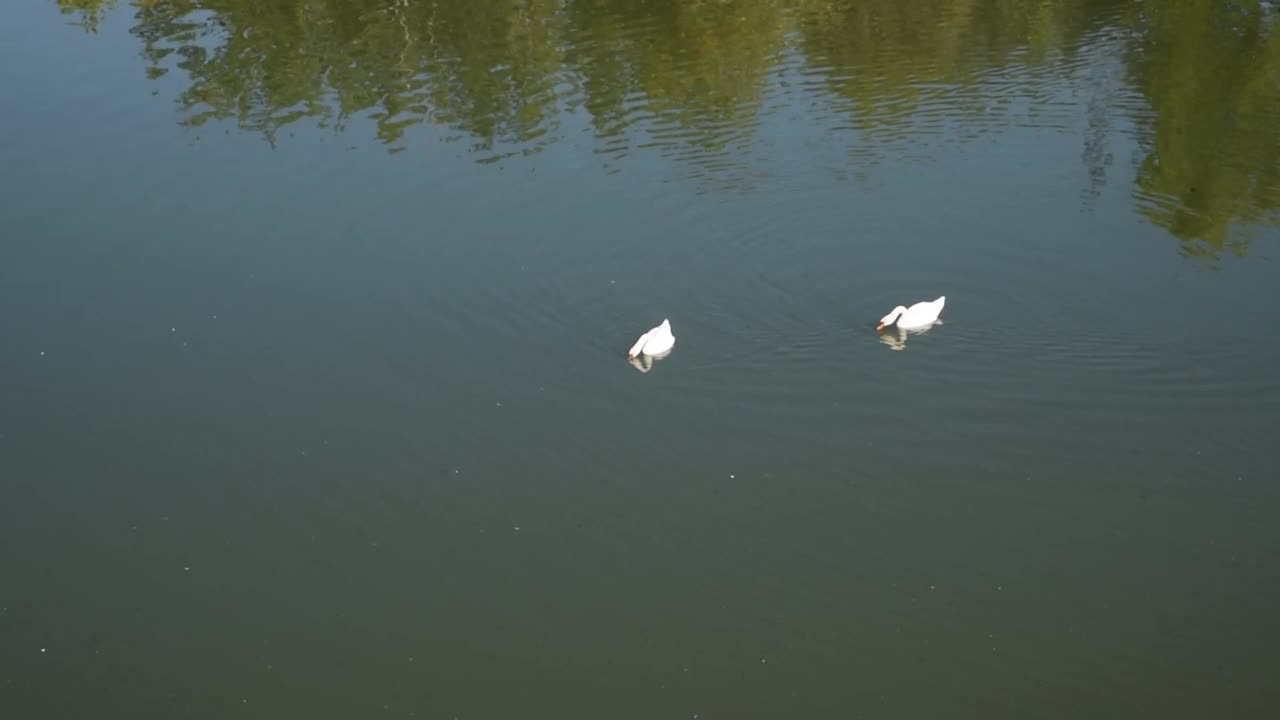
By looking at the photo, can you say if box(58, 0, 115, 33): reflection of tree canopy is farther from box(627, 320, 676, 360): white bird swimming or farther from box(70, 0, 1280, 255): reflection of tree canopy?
box(627, 320, 676, 360): white bird swimming

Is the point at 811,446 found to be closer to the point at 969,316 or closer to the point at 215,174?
the point at 969,316

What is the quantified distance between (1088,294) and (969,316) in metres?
1.32

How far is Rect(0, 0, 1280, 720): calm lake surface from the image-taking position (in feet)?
32.6

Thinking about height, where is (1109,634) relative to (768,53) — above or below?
below

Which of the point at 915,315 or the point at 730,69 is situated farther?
the point at 730,69

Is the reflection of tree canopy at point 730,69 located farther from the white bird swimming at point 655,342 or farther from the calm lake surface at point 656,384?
the white bird swimming at point 655,342

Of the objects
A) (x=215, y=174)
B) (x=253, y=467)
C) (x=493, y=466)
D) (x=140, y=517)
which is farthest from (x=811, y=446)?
(x=215, y=174)

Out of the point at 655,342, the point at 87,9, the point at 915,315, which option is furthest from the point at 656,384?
the point at 87,9

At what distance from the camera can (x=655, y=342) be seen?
13.2m

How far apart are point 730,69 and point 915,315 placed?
8628 millimetres

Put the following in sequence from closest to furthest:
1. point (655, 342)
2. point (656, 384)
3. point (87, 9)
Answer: point (656, 384) < point (655, 342) < point (87, 9)

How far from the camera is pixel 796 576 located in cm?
1055

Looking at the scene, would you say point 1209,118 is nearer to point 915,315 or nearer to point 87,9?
point 915,315

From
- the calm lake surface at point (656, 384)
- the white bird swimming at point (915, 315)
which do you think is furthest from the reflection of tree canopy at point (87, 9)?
the white bird swimming at point (915, 315)
